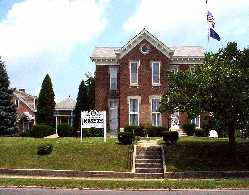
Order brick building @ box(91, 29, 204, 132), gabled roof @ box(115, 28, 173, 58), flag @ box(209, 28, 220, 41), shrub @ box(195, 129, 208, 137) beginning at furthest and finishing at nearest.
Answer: brick building @ box(91, 29, 204, 132)
gabled roof @ box(115, 28, 173, 58)
shrub @ box(195, 129, 208, 137)
flag @ box(209, 28, 220, 41)

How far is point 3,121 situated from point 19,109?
23.8 m

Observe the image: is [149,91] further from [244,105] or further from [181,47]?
[244,105]

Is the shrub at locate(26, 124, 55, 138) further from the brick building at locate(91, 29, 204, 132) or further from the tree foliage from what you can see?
the tree foliage

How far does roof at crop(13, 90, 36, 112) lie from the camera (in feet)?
270

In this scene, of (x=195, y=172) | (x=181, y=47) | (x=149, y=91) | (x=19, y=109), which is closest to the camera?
(x=195, y=172)

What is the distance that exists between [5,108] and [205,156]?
29996 mm

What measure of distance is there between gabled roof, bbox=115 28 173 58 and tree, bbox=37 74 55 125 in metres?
17.3

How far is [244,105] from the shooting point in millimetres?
32438

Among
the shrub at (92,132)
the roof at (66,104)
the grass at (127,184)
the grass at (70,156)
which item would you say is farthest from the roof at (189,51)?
the grass at (127,184)

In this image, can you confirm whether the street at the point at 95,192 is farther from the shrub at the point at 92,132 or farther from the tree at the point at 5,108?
the tree at the point at 5,108

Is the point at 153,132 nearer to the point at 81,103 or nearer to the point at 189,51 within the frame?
the point at 189,51

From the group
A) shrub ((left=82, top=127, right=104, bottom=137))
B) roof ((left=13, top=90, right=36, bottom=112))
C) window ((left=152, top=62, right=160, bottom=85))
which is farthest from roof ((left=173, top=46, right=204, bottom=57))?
roof ((left=13, top=90, right=36, bottom=112))

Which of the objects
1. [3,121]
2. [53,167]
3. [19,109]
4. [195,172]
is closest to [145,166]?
[195,172]

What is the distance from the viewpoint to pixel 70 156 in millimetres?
34188
